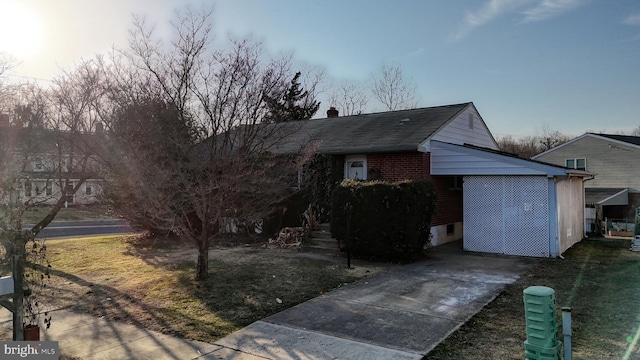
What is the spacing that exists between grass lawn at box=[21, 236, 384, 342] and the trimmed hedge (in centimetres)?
74

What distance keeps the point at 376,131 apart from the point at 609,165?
20035 mm

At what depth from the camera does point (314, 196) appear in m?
13.8

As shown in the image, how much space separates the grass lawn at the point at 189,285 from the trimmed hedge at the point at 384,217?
736 millimetres

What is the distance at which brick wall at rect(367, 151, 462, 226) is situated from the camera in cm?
1237

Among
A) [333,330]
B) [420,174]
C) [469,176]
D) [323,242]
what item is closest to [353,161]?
[420,174]

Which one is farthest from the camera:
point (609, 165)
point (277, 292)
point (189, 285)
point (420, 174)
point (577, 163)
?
point (577, 163)

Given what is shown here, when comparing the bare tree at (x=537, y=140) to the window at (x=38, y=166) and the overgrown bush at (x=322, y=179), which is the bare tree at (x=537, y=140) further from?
the window at (x=38, y=166)

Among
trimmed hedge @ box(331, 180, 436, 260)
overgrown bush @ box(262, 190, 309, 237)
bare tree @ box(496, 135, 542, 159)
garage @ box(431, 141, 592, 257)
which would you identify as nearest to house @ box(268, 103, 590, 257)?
garage @ box(431, 141, 592, 257)

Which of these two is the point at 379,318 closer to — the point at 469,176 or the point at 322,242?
the point at 322,242

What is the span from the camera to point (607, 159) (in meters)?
26.2

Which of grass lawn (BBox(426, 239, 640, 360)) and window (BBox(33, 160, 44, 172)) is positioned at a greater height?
window (BBox(33, 160, 44, 172))

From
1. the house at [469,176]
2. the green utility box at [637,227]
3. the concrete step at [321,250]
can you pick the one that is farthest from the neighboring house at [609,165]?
the concrete step at [321,250]

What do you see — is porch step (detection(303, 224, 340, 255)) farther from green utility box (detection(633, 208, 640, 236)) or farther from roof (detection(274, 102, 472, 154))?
green utility box (detection(633, 208, 640, 236))

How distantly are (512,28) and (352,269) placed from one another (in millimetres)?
8090
